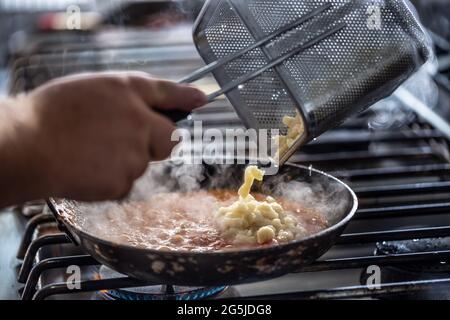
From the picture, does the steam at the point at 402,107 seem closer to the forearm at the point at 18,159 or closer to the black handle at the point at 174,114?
the black handle at the point at 174,114

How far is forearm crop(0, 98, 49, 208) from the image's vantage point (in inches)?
38.0

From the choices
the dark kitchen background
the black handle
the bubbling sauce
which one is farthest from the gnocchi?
the black handle

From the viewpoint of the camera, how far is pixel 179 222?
5.27 feet

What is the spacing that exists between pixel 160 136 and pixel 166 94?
0.09 metres

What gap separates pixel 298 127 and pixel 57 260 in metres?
0.67

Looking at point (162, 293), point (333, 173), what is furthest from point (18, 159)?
point (333, 173)

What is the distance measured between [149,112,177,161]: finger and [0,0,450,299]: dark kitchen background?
375 mm

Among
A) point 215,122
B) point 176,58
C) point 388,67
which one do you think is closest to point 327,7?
point 388,67

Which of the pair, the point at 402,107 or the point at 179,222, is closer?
the point at 179,222

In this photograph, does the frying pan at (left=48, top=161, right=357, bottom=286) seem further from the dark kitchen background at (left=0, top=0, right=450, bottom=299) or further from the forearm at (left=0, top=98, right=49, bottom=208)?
the forearm at (left=0, top=98, right=49, bottom=208)

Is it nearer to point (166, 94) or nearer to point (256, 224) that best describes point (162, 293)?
point (256, 224)

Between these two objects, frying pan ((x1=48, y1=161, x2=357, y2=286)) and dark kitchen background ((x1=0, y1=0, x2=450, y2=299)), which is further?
dark kitchen background ((x1=0, y1=0, x2=450, y2=299))

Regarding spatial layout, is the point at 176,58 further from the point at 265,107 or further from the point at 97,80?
the point at 97,80

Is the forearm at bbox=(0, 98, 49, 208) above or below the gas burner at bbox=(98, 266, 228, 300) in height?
above
